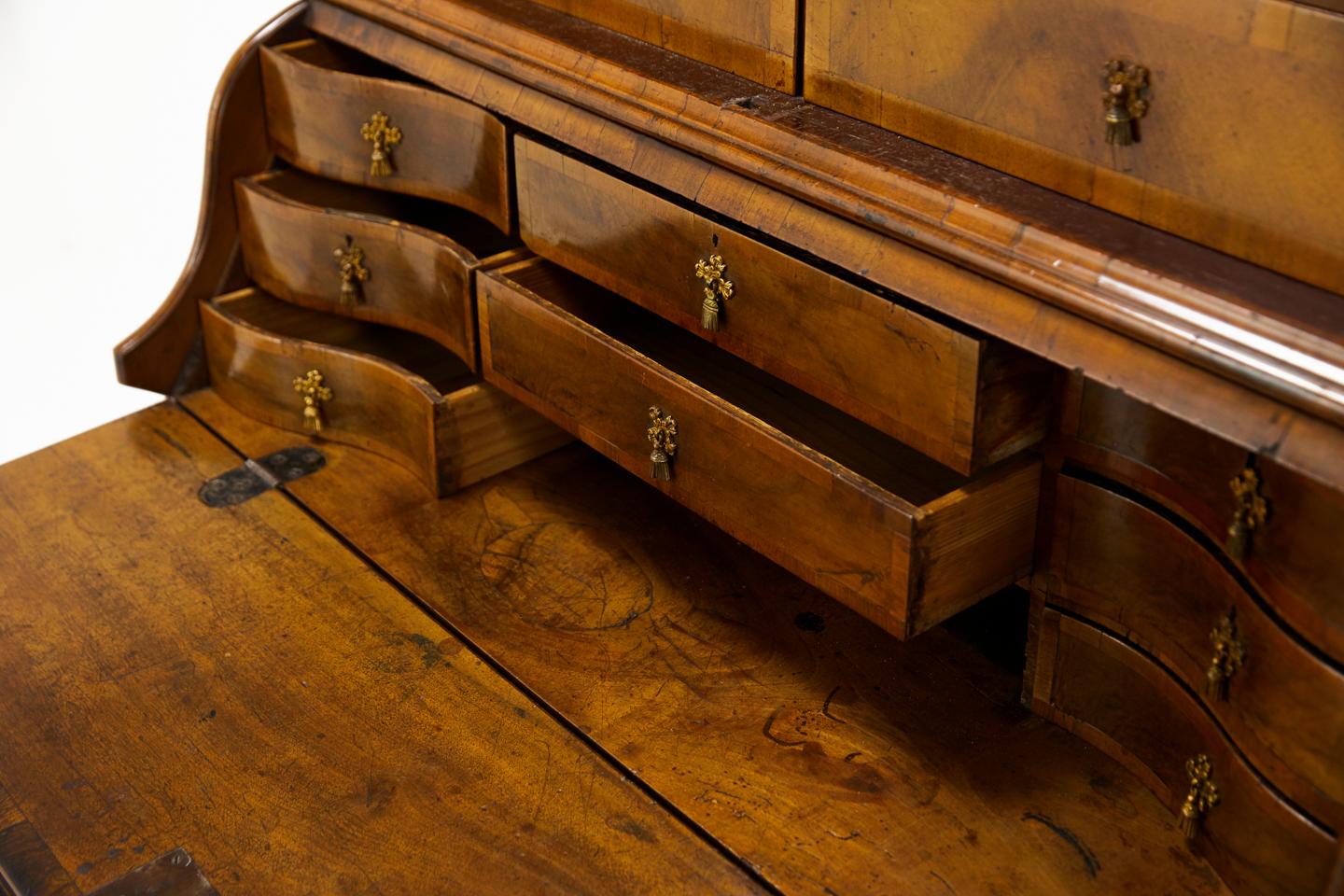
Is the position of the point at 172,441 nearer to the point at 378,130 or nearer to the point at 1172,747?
the point at 378,130

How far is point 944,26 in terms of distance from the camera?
152cm

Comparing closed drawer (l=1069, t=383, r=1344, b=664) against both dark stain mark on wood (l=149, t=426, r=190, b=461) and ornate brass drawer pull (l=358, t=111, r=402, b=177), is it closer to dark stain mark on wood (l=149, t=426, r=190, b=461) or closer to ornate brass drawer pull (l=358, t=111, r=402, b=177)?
ornate brass drawer pull (l=358, t=111, r=402, b=177)

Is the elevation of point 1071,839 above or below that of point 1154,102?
below

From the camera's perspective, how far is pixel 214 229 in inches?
93.9

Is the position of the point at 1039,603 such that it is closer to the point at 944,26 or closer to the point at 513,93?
the point at 944,26

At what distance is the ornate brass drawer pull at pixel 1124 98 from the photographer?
1378 mm

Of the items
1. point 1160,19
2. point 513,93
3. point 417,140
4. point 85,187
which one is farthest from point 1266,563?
point 85,187

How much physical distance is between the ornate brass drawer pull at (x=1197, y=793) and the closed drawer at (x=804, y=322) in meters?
0.32

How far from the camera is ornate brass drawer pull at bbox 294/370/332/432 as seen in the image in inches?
89.7

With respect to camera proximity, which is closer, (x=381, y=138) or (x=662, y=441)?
(x=662, y=441)

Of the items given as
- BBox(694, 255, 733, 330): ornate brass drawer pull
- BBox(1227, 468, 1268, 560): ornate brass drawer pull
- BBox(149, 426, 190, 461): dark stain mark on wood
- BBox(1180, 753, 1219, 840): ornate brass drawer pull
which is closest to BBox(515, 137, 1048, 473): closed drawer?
BBox(694, 255, 733, 330): ornate brass drawer pull

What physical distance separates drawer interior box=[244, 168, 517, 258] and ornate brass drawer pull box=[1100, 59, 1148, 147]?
3.81 ft

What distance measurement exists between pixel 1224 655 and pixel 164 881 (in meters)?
0.99

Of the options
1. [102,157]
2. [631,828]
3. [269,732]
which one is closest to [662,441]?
[631,828]
